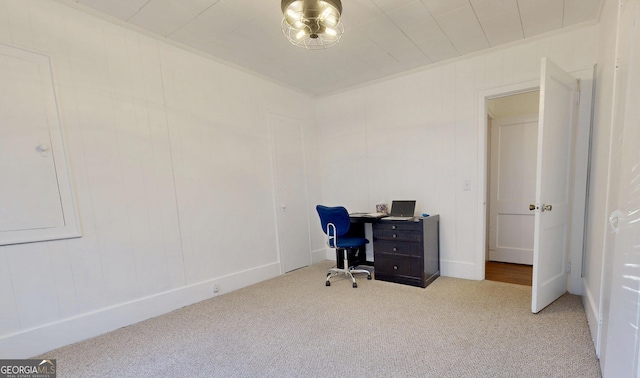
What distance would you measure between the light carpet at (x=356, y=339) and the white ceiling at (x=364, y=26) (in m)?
2.49

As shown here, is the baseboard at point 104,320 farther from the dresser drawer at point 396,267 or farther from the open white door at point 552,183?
the open white door at point 552,183

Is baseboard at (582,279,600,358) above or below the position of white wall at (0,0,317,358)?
below

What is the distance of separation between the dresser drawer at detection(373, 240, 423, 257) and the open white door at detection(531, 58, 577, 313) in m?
0.98

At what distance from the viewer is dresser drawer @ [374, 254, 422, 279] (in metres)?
2.80

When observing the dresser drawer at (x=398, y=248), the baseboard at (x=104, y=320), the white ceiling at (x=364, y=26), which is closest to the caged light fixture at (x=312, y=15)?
the white ceiling at (x=364, y=26)

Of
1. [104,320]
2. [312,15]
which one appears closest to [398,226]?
[312,15]

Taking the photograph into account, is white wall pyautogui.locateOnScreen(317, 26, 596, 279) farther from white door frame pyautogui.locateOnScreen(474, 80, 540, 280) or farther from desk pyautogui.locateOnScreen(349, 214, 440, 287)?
desk pyautogui.locateOnScreen(349, 214, 440, 287)

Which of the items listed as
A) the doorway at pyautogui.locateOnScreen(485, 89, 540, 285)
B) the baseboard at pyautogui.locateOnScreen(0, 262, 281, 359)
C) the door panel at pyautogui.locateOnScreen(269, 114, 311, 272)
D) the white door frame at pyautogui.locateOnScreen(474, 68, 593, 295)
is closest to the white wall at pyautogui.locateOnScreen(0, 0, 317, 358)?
the baseboard at pyautogui.locateOnScreen(0, 262, 281, 359)

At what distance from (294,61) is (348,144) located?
4.50 ft

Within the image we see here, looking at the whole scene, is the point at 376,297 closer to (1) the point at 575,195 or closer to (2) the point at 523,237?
(1) the point at 575,195

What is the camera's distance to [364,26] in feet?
7.36

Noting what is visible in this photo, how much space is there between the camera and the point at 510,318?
6.79ft

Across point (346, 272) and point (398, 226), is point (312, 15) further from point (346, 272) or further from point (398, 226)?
point (346, 272)

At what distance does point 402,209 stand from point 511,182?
1.68 metres
